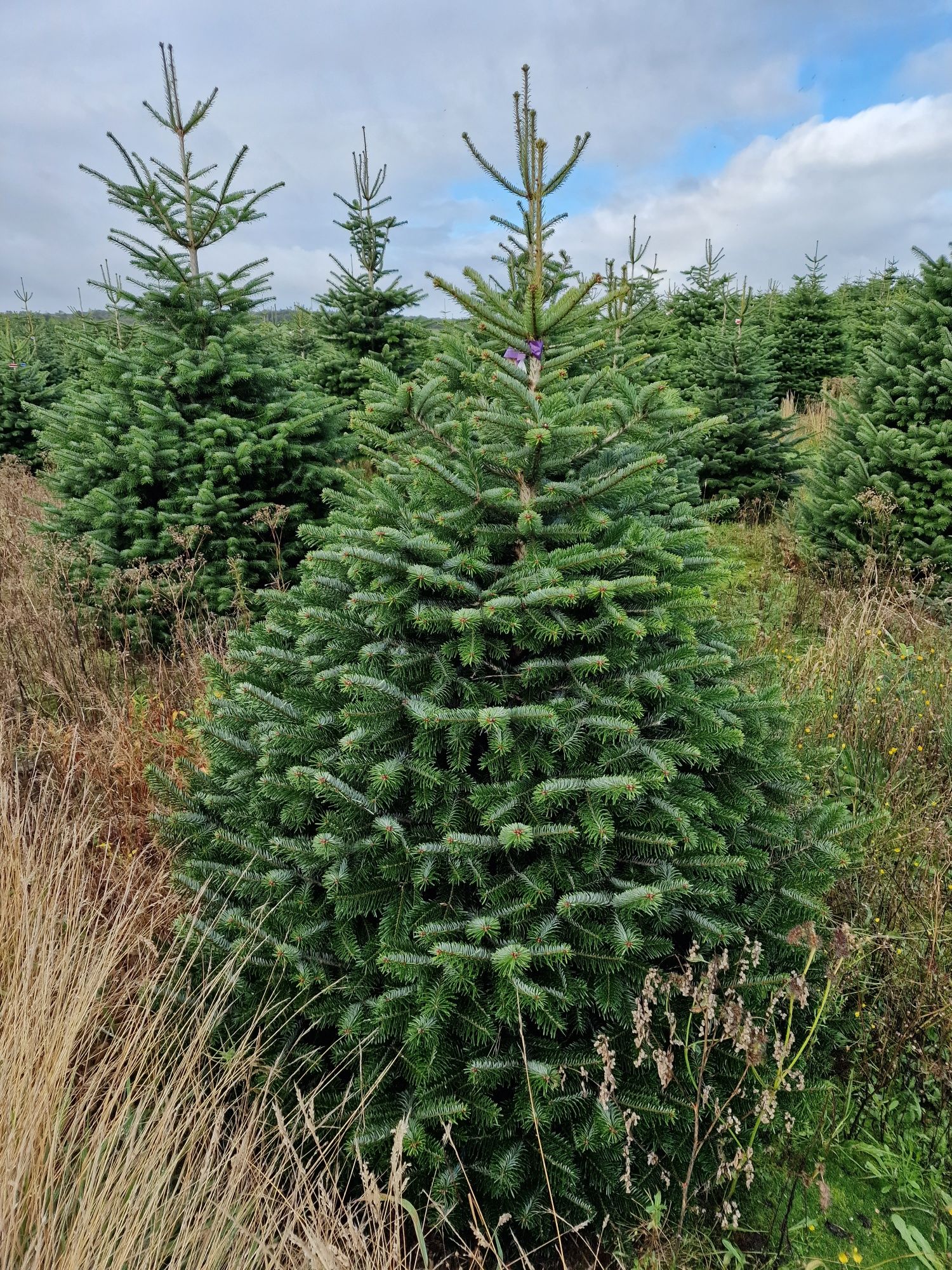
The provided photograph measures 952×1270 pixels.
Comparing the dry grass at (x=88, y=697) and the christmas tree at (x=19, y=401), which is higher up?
the christmas tree at (x=19, y=401)

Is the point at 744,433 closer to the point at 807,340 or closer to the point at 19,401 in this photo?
the point at 807,340

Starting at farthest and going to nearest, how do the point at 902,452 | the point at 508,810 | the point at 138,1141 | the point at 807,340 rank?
1. the point at 807,340
2. the point at 902,452
3. the point at 508,810
4. the point at 138,1141

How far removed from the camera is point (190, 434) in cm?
527

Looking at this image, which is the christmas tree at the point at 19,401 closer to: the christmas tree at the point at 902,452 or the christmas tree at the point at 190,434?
the christmas tree at the point at 190,434

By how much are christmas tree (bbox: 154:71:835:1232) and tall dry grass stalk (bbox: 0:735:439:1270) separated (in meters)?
0.19

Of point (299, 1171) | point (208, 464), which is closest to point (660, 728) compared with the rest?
point (299, 1171)

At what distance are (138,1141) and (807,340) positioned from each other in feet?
55.3

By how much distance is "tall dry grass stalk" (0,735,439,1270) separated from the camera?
Result: 5.07 feet

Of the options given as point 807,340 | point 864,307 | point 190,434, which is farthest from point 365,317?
point 864,307

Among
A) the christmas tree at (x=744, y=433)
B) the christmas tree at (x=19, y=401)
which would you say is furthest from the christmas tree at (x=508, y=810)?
the christmas tree at (x=19, y=401)

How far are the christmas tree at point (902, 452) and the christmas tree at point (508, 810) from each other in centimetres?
460

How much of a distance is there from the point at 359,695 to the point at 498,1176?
1276mm

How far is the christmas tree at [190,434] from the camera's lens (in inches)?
204

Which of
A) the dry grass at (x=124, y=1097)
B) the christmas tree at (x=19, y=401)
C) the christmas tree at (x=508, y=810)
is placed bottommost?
the dry grass at (x=124, y=1097)
